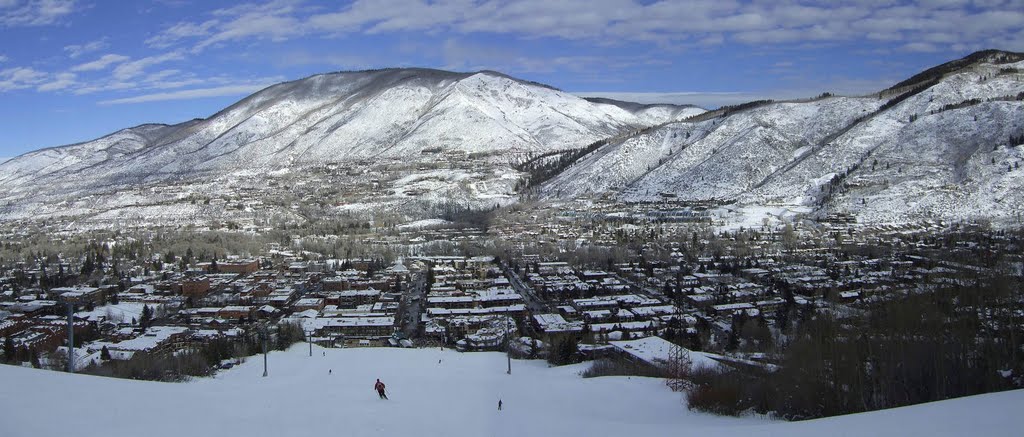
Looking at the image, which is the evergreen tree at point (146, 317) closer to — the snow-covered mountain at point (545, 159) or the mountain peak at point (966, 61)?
the snow-covered mountain at point (545, 159)

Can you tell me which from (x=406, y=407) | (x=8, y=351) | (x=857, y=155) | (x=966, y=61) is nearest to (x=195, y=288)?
(x=8, y=351)

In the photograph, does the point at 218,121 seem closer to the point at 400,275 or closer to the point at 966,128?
the point at 400,275

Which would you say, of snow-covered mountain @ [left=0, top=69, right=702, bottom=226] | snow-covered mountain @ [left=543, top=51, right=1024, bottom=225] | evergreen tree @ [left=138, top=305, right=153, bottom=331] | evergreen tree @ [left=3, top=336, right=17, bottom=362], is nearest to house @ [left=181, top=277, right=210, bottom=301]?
evergreen tree @ [left=138, top=305, right=153, bottom=331]

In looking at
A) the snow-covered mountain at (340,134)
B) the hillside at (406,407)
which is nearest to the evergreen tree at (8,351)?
the hillside at (406,407)

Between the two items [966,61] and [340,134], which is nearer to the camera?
[966,61]

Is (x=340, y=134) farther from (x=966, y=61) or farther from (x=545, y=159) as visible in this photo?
(x=966, y=61)

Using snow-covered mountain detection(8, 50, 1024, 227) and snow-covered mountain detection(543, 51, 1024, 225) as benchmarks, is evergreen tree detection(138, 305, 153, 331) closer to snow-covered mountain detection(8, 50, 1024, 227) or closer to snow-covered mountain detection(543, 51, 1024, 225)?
snow-covered mountain detection(8, 50, 1024, 227)
